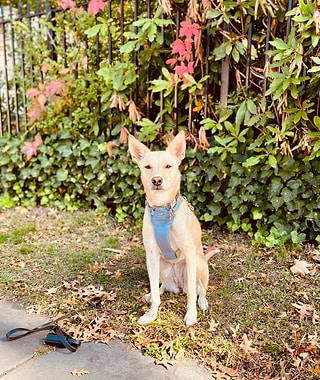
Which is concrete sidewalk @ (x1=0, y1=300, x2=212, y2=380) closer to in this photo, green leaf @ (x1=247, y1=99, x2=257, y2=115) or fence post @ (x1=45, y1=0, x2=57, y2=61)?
green leaf @ (x1=247, y1=99, x2=257, y2=115)

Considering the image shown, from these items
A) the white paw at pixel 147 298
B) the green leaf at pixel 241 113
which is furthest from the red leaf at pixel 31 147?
the white paw at pixel 147 298

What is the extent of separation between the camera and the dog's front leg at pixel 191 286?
114 inches

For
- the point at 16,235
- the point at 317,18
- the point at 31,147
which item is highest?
the point at 317,18

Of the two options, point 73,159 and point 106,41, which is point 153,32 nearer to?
point 106,41

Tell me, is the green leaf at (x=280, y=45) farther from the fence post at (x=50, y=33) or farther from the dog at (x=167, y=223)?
the fence post at (x=50, y=33)

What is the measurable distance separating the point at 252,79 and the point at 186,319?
6.86 feet

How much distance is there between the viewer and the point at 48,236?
4.38m

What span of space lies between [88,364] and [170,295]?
0.86 metres

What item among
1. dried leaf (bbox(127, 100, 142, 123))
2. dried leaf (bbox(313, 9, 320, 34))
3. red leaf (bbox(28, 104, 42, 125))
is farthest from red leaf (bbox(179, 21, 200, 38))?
red leaf (bbox(28, 104, 42, 125))

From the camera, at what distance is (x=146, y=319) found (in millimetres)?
2941

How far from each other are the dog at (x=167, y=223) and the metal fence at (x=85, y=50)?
1.32 metres

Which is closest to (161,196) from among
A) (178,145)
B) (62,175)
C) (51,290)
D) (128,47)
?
(178,145)

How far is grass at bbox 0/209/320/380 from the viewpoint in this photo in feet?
8.71

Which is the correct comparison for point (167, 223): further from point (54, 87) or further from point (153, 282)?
point (54, 87)
